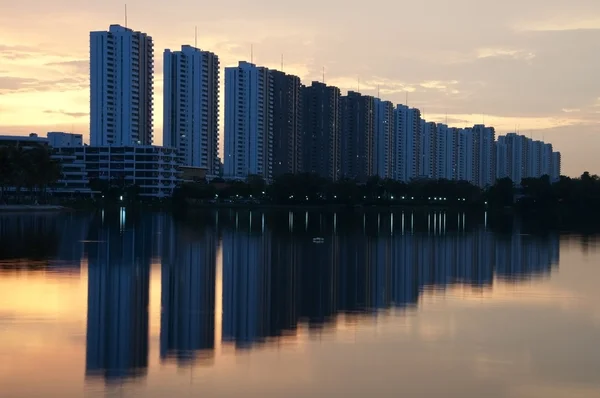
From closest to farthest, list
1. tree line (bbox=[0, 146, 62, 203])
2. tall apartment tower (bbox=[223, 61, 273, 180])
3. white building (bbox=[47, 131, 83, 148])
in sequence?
tree line (bbox=[0, 146, 62, 203]), white building (bbox=[47, 131, 83, 148]), tall apartment tower (bbox=[223, 61, 273, 180])

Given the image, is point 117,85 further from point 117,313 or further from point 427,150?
point 117,313

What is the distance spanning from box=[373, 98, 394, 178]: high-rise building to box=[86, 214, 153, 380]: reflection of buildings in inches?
5699

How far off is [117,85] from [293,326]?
109012mm

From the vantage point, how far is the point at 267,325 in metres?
14.1

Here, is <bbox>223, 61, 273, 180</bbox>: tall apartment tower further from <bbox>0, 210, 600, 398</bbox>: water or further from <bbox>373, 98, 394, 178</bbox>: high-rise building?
<bbox>0, 210, 600, 398</bbox>: water

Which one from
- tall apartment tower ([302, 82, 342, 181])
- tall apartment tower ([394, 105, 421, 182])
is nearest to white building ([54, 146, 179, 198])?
tall apartment tower ([302, 82, 342, 181])

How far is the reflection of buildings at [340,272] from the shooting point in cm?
1541

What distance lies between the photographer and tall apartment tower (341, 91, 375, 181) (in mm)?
163125

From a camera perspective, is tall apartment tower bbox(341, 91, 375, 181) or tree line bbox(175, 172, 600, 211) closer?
tree line bbox(175, 172, 600, 211)

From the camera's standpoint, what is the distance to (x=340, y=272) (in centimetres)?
2242

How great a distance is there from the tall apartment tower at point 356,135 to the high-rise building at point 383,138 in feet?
12.9

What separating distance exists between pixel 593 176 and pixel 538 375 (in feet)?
411

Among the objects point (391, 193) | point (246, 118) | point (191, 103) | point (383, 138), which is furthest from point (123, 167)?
point (383, 138)

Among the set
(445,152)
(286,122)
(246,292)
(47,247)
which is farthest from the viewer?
(445,152)
